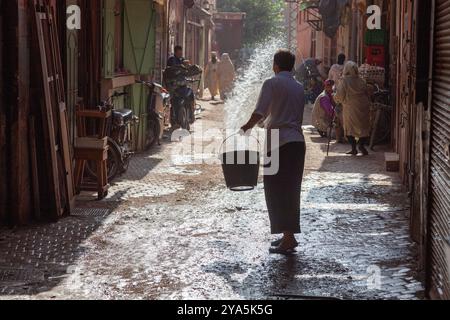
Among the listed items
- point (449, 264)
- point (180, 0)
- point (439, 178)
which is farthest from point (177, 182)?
point (180, 0)

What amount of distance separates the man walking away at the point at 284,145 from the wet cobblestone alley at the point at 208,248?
28cm

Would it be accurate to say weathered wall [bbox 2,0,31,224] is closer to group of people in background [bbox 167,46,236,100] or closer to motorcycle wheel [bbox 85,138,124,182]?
motorcycle wheel [bbox 85,138,124,182]

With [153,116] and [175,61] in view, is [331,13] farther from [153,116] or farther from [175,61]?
[153,116]

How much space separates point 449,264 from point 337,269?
2216 mm

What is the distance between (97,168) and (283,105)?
133 inches

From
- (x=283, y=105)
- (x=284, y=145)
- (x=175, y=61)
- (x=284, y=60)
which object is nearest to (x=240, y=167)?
(x=284, y=145)

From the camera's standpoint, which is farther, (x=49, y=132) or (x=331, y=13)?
(x=331, y=13)

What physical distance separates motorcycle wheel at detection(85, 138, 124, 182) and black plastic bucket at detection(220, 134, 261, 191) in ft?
10.8

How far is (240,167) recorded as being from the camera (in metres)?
8.41

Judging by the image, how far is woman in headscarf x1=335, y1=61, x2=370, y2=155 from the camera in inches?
637

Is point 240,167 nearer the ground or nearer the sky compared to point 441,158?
nearer the ground

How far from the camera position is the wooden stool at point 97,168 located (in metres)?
10.4

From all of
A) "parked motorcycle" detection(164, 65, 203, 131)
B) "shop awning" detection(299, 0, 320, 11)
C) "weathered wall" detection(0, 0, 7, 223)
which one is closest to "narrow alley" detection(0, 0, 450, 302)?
"weathered wall" detection(0, 0, 7, 223)

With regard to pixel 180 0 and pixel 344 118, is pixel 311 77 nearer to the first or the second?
pixel 180 0
